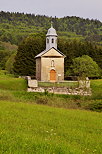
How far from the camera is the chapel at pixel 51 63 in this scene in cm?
4375

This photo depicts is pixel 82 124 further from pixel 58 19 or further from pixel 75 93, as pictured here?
pixel 58 19

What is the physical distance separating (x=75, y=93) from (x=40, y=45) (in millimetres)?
24464

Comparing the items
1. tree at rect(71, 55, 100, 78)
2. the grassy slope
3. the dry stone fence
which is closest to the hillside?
tree at rect(71, 55, 100, 78)

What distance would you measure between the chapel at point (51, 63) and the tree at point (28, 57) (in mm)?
9535

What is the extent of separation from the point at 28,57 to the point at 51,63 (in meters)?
11.4

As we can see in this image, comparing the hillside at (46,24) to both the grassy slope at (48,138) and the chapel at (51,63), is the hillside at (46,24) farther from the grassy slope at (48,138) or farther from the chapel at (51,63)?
the grassy slope at (48,138)

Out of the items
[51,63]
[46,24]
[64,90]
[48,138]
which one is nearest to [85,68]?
[51,63]

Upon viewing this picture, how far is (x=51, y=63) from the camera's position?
145 feet

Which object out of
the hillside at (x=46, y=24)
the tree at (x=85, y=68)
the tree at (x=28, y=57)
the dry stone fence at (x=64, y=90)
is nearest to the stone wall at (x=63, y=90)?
the dry stone fence at (x=64, y=90)

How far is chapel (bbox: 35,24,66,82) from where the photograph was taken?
43750mm

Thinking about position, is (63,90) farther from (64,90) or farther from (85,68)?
(85,68)

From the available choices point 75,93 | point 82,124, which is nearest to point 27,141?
point 82,124

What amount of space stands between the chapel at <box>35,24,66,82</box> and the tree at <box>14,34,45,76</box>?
31.3ft

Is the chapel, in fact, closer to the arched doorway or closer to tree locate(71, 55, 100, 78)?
the arched doorway
